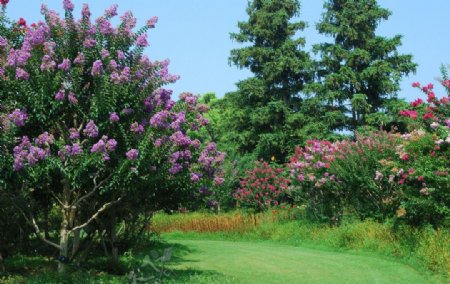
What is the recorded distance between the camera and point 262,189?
70.0 ft

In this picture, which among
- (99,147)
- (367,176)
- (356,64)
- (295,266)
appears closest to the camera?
(99,147)

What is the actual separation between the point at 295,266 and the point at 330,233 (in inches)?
172

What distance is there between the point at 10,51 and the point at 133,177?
2.64m

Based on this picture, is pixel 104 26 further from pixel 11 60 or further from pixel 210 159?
pixel 210 159

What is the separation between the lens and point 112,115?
7.83m

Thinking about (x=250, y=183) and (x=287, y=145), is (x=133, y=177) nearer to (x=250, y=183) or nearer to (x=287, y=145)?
(x=250, y=183)

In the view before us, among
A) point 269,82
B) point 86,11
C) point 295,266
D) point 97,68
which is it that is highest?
point 269,82

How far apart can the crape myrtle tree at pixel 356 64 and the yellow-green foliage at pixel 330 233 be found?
39.6 ft

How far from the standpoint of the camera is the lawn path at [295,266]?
975cm

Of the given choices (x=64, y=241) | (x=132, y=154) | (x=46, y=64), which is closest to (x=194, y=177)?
(x=132, y=154)

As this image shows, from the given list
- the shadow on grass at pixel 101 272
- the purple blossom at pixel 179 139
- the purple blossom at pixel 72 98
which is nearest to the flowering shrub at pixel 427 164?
the shadow on grass at pixel 101 272

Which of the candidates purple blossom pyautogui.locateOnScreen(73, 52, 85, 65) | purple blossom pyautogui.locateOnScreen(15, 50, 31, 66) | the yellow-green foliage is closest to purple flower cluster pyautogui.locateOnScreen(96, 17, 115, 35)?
purple blossom pyautogui.locateOnScreen(73, 52, 85, 65)

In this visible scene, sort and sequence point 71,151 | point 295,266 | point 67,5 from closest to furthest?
point 71,151
point 67,5
point 295,266

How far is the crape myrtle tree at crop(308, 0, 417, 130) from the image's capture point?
30.2 metres
